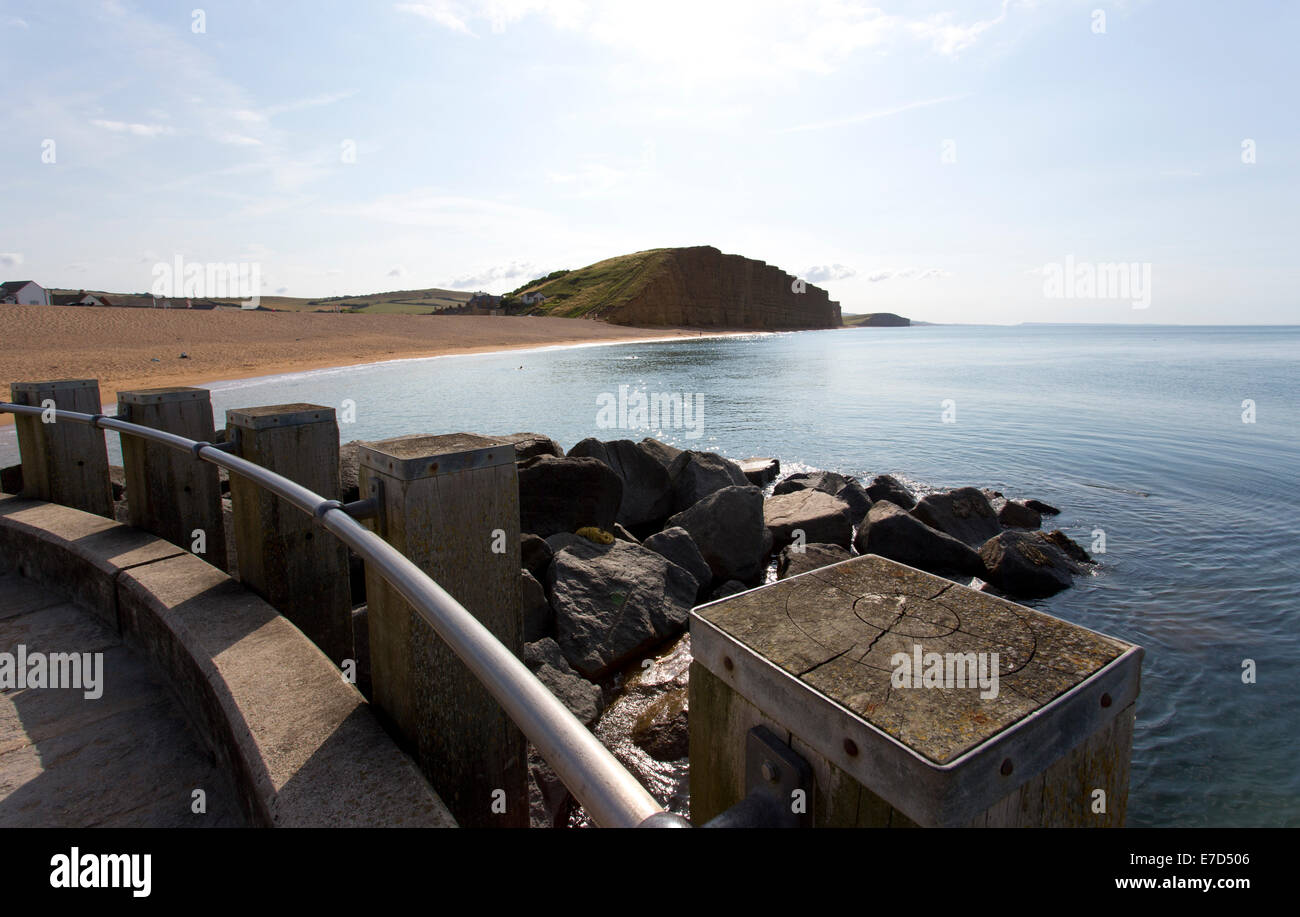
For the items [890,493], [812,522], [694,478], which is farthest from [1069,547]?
[694,478]

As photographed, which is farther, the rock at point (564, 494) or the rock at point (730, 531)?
the rock at point (730, 531)

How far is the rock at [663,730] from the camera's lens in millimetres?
5473

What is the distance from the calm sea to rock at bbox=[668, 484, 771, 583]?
3.65 m

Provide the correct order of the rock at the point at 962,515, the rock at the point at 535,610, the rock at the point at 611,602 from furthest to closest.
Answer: the rock at the point at 962,515 < the rock at the point at 611,602 < the rock at the point at 535,610

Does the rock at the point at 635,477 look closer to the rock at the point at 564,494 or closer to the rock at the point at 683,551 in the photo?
the rock at the point at 564,494

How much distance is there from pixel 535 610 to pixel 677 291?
106 metres

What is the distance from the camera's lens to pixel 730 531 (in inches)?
364

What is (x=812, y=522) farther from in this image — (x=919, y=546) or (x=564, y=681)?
(x=564, y=681)

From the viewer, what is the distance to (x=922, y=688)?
135 centimetres

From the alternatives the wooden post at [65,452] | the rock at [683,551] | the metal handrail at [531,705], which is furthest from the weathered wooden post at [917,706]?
the rock at [683,551]

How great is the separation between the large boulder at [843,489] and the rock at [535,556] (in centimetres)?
648

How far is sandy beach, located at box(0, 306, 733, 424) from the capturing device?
93.7 feet

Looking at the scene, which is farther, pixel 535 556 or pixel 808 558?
pixel 808 558
